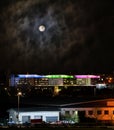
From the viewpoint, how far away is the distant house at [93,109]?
31.5m

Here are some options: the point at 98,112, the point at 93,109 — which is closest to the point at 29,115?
the point at 93,109

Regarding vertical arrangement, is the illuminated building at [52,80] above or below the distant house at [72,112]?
above

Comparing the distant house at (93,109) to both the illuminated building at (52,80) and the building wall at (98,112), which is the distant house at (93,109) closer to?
the building wall at (98,112)

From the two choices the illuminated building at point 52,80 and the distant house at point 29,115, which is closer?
the distant house at point 29,115

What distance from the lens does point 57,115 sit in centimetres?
3008

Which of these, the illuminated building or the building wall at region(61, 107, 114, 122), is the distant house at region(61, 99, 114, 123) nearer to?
the building wall at region(61, 107, 114, 122)

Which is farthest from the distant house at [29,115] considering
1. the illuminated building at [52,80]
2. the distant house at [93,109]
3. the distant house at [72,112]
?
the illuminated building at [52,80]

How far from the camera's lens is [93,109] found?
104ft

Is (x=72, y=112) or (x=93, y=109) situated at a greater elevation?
(x=93, y=109)

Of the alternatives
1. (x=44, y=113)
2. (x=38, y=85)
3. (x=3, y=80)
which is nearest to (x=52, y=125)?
(x=44, y=113)

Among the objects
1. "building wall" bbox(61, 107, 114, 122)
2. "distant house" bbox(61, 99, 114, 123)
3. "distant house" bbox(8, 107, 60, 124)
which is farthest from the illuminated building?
"distant house" bbox(8, 107, 60, 124)

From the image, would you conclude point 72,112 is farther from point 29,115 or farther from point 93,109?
point 29,115

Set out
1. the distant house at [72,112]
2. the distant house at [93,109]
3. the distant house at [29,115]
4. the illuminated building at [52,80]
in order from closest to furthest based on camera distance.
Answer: the distant house at [29,115] → the distant house at [72,112] → the distant house at [93,109] → the illuminated building at [52,80]

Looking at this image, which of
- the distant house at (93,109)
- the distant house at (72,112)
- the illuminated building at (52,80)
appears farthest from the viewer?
the illuminated building at (52,80)
